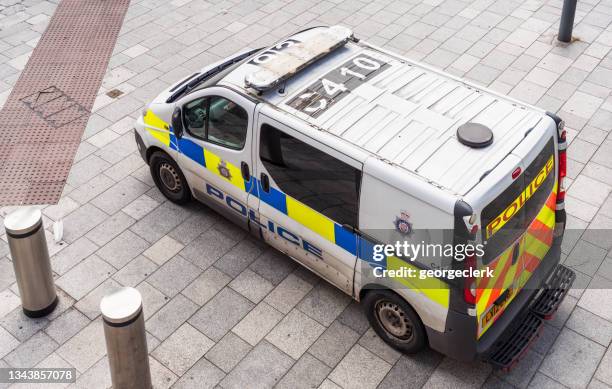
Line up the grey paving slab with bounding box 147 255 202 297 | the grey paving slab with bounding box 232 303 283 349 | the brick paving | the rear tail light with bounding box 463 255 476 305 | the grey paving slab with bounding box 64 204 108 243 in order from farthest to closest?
the grey paving slab with bounding box 64 204 108 243, the grey paving slab with bounding box 147 255 202 297, the grey paving slab with bounding box 232 303 283 349, the brick paving, the rear tail light with bounding box 463 255 476 305

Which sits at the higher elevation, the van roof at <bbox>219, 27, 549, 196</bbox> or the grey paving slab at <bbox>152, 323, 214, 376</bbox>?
the van roof at <bbox>219, 27, 549, 196</bbox>

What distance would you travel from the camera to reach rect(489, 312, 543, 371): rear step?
571cm

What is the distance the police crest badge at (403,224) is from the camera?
17.7ft

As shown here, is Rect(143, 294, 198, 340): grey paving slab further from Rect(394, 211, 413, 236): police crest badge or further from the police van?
Rect(394, 211, 413, 236): police crest badge

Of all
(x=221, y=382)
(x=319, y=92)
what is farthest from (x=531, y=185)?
(x=221, y=382)

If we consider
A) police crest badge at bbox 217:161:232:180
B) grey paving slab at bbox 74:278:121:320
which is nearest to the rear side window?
police crest badge at bbox 217:161:232:180

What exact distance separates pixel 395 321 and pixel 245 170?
1920 millimetres

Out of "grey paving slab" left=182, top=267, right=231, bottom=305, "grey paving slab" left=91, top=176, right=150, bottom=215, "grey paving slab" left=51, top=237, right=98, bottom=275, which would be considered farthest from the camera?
"grey paving slab" left=91, top=176, right=150, bottom=215

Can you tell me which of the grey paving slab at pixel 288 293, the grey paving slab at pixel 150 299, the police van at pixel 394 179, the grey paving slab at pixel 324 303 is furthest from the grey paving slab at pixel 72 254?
the grey paving slab at pixel 324 303

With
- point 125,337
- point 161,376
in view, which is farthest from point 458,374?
point 125,337

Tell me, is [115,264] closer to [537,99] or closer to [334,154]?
[334,154]

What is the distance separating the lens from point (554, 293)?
20.7ft

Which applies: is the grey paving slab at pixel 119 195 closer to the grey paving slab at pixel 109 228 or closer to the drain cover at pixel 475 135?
the grey paving slab at pixel 109 228

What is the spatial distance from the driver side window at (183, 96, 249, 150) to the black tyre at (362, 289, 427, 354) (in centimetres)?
185
